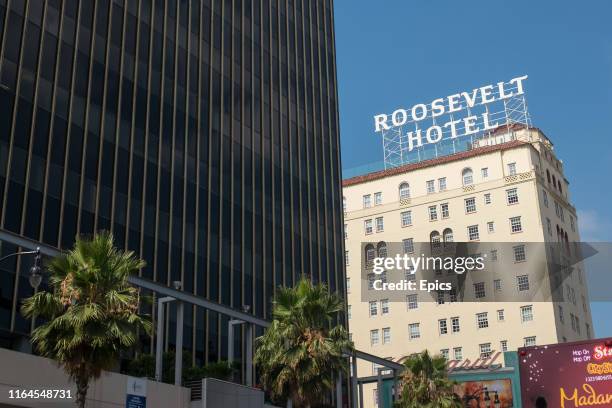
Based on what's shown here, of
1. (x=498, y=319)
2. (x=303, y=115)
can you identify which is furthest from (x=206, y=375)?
A: (x=498, y=319)

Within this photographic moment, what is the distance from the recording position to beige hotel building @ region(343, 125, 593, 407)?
317 ft

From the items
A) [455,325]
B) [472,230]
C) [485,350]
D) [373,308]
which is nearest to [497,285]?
[455,325]

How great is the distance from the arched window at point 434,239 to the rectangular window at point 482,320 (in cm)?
1107

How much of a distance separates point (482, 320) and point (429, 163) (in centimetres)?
2263

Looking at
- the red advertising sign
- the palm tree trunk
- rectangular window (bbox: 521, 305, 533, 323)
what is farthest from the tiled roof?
the palm tree trunk

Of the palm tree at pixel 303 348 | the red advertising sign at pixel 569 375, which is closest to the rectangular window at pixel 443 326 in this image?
the red advertising sign at pixel 569 375

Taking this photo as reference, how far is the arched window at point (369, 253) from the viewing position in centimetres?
10944

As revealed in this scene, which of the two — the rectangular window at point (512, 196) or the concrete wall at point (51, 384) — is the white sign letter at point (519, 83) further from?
the concrete wall at point (51, 384)

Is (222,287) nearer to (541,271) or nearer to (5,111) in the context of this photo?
(5,111)

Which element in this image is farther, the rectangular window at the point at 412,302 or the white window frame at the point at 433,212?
the white window frame at the point at 433,212

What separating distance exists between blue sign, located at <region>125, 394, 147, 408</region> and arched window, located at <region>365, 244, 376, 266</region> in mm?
75825

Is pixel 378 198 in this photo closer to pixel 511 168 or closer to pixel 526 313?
pixel 511 168

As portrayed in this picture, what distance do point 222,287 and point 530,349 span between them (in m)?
22.1

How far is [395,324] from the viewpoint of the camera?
103375mm
